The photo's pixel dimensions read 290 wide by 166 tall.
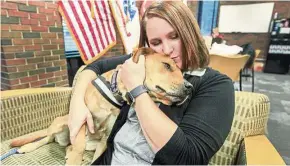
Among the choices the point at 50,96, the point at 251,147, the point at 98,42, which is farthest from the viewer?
the point at 98,42

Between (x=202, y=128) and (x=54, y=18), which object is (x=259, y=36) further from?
(x=202, y=128)

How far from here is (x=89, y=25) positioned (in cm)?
222

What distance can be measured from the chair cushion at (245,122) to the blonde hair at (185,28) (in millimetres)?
349

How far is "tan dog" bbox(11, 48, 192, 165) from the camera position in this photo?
0.87 meters

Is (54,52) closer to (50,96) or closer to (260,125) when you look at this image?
(50,96)

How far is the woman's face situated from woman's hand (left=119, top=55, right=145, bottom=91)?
0.37 ft

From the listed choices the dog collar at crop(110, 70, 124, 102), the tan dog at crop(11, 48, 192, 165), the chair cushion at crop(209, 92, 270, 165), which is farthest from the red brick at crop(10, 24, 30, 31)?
the chair cushion at crop(209, 92, 270, 165)

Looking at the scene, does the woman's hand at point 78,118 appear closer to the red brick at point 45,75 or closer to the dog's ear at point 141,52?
the dog's ear at point 141,52

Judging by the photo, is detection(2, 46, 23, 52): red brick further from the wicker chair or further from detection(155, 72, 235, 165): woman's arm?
detection(155, 72, 235, 165): woman's arm

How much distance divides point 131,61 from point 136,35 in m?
1.97

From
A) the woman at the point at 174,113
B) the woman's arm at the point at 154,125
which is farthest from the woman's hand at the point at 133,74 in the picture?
the woman's arm at the point at 154,125

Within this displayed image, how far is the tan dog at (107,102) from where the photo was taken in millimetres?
873

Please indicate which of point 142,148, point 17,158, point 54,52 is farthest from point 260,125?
point 54,52

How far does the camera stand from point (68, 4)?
6.81 feet
